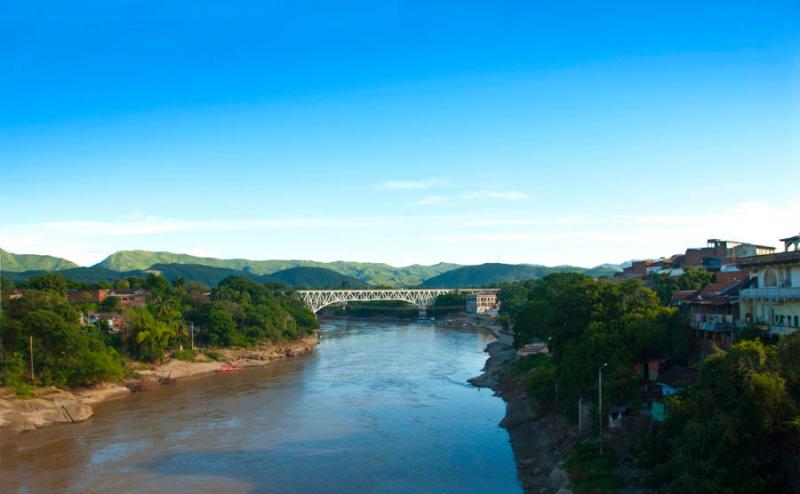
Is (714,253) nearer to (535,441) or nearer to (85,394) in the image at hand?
(535,441)

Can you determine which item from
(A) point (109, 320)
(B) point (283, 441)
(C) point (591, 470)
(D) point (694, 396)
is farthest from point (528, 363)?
(A) point (109, 320)

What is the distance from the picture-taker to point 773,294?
21.9m

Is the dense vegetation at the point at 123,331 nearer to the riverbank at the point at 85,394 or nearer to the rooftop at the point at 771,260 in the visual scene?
the riverbank at the point at 85,394

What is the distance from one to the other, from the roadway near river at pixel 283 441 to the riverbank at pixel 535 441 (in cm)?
63

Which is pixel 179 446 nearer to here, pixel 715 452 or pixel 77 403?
pixel 77 403

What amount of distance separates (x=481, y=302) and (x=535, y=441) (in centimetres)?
9227

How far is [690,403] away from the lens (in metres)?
16.7

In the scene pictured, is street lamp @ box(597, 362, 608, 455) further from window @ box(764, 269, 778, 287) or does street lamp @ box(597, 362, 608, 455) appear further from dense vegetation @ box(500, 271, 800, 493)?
window @ box(764, 269, 778, 287)

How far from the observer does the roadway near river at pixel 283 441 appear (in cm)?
2342

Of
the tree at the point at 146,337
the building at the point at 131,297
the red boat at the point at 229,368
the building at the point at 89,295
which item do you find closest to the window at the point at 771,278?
the tree at the point at 146,337

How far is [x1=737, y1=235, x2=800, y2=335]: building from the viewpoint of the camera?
20922 millimetres

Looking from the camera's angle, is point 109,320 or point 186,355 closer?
point 109,320

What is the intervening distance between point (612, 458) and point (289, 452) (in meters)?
14.1

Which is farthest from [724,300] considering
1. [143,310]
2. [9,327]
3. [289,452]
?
[143,310]
